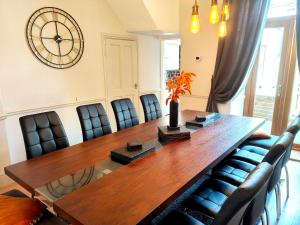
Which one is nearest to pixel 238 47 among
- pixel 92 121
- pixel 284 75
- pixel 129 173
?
pixel 284 75

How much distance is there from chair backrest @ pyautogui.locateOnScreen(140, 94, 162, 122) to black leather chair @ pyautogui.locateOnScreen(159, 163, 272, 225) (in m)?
1.49

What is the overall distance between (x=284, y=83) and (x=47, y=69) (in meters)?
3.86

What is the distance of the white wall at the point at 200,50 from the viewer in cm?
420

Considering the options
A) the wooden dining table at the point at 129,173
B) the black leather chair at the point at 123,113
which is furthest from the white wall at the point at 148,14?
the wooden dining table at the point at 129,173

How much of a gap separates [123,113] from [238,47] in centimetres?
236

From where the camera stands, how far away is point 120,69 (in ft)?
15.1

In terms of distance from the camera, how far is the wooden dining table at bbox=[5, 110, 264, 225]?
3.85 feet

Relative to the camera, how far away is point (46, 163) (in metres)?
1.75

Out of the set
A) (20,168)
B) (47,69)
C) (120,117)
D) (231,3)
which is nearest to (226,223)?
(20,168)

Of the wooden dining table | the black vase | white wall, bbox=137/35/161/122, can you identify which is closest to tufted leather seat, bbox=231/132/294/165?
the wooden dining table

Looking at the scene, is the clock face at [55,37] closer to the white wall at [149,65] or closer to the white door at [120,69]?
the white door at [120,69]

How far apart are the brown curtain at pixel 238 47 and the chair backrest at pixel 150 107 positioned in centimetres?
141

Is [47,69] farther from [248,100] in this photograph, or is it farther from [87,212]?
[248,100]

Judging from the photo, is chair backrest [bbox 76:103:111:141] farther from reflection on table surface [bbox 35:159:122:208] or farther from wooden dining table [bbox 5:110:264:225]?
reflection on table surface [bbox 35:159:122:208]
